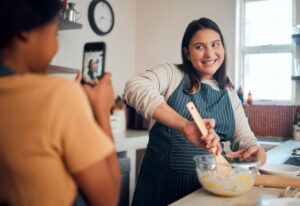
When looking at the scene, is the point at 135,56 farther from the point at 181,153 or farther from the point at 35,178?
the point at 35,178

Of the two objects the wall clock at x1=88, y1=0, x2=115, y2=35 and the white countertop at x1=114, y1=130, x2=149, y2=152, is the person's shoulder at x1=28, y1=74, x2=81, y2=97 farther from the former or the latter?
the wall clock at x1=88, y1=0, x2=115, y2=35

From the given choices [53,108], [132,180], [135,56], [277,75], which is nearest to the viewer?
[53,108]

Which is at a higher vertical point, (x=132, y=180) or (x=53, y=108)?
(x=53, y=108)

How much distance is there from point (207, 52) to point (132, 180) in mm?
1878

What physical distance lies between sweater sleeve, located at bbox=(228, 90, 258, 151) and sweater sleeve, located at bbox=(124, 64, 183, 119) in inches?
11.5

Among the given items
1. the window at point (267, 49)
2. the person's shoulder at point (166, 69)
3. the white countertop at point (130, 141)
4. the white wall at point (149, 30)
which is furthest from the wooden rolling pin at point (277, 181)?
the window at point (267, 49)

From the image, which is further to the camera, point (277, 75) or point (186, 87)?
point (277, 75)

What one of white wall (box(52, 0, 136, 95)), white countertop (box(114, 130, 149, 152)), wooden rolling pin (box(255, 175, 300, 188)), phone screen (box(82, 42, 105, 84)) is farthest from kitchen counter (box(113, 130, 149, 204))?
phone screen (box(82, 42, 105, 84))

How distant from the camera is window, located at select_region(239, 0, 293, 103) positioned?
3.34 metres

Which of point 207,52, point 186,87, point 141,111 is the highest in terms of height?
point 207,52

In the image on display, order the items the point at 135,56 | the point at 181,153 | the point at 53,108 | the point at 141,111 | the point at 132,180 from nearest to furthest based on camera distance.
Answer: the point at 53,108
the point at 141,111
the point at 181,153
the point at 132,180
the point at 135,56

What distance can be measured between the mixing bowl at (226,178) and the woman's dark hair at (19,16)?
71 cm

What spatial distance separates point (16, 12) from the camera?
1.61 ft

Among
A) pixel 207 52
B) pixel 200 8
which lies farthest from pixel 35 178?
pixel 200 8
